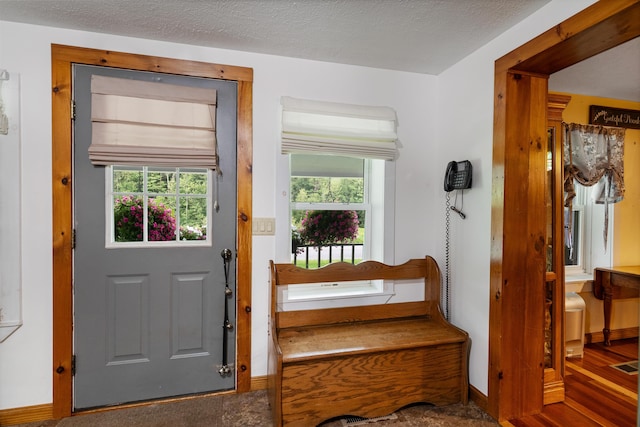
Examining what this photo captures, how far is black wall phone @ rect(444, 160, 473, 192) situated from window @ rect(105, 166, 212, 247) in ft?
5.37

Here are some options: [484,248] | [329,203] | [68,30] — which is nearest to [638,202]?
[484,248]

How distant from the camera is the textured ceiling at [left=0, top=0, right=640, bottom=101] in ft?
5.61

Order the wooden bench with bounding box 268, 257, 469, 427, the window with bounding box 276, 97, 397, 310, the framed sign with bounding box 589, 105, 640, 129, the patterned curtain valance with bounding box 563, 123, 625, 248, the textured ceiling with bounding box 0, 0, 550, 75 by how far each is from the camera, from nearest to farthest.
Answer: the textured ceiling with bounding box 0, 0, 550, 75 < the wooden bench with bounding box 268, 257, 469, 427 < the window with bounding box 276, 97, 397, 310 < the patterned curtain valance with bounding box 563, 123, 625, 248 < the framed sign with bounding box 589, 105, 640, 129

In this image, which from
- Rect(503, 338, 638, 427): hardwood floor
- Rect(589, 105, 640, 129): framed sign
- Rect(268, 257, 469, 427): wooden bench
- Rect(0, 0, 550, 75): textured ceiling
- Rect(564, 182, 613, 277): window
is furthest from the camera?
Rect(564, 182, 613, 277): window

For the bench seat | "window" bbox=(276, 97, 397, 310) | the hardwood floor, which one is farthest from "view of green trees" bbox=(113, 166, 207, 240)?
the hardwood floor

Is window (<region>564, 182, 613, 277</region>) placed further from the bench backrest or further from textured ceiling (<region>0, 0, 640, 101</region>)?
the bench backrest

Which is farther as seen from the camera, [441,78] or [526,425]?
[441,78]

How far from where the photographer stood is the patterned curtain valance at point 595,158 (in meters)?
2.93

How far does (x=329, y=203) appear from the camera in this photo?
2.49m

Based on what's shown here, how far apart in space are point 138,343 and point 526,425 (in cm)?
240

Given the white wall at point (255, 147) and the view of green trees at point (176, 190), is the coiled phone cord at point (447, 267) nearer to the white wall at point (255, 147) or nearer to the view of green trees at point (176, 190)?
the white wall at point (255, 147)

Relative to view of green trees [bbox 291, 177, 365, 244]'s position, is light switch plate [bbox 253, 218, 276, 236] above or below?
below

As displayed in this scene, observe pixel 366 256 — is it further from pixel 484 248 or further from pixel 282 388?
pixel 282 388

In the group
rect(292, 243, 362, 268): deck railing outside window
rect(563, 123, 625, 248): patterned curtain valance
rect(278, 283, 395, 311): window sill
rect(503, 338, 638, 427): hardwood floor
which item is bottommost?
rect(503, 338, 638, 427): hardwood floor
